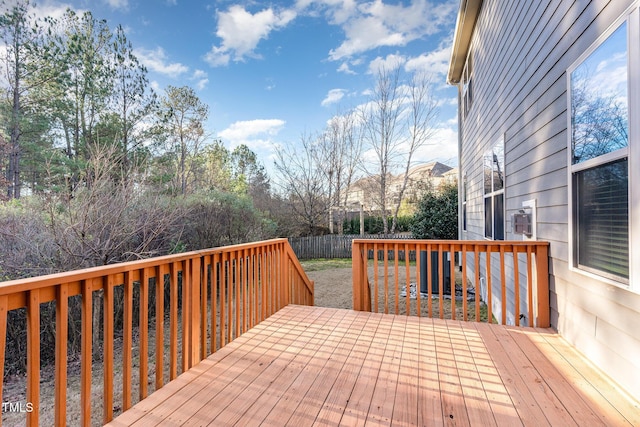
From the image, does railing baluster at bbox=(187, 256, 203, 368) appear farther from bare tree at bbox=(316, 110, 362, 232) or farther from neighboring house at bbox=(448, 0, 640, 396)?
bare tree at bbox=(316, 110, 362, 232)

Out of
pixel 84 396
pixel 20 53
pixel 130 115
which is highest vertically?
pixel 20 53

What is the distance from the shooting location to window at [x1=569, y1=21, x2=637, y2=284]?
1.76 m

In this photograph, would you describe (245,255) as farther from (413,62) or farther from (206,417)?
(413,62)

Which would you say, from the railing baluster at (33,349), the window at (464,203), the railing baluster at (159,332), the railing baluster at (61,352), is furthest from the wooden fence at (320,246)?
the railing baluster at (33,349)

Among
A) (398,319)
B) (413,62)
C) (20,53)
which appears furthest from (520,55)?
(20,53)

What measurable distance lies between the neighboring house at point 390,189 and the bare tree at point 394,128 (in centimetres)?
5

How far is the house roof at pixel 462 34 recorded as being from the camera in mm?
5536

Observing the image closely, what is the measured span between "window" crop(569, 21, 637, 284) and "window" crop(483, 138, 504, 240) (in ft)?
6.85

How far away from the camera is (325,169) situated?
15352 millimetres

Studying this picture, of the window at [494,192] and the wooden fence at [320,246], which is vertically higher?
the window at [494,192]

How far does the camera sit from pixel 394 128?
549 inches

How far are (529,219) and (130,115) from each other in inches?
476

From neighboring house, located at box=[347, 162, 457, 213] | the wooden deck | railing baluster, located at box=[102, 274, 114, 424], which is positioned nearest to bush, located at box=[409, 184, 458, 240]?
neighboring house, located at box=[347, 162, 457, 213]

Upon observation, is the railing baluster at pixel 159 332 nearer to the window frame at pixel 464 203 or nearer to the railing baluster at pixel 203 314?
the railing baluster at pixel 203 314
